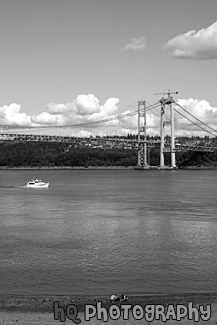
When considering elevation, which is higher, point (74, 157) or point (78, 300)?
point (78, 300)

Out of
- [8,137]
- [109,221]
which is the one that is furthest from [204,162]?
[109,221]

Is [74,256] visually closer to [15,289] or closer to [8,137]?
[15,289]

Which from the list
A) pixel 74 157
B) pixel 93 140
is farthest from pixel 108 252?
pixel 74 157

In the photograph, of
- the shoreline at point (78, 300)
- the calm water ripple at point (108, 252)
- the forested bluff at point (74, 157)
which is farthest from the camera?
the forested bluff at point (74, 157)

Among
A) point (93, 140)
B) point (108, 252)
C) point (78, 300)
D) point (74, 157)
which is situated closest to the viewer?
point (78, 300)

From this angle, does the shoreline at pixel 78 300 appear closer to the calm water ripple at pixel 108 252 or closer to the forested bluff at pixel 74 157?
the calm water ripple at pixel 108 252

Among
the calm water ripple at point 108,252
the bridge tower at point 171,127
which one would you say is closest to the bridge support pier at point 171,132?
the bridge tower at point 171,127

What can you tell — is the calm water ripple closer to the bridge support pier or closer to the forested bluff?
the bridge support pier

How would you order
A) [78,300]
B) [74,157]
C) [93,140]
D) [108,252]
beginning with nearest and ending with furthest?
1. [78,300]
2. [108,252]
3. [93,140]
4. [74,157]

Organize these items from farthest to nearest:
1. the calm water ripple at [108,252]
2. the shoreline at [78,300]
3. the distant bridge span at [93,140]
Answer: the distant bridge span at [93,140] → the calm water ripple at [108,252] → the shoreline at [78,300]

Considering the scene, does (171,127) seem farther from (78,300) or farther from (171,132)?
(78,300)

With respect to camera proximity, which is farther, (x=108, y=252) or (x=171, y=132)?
(x=171, y=132)
